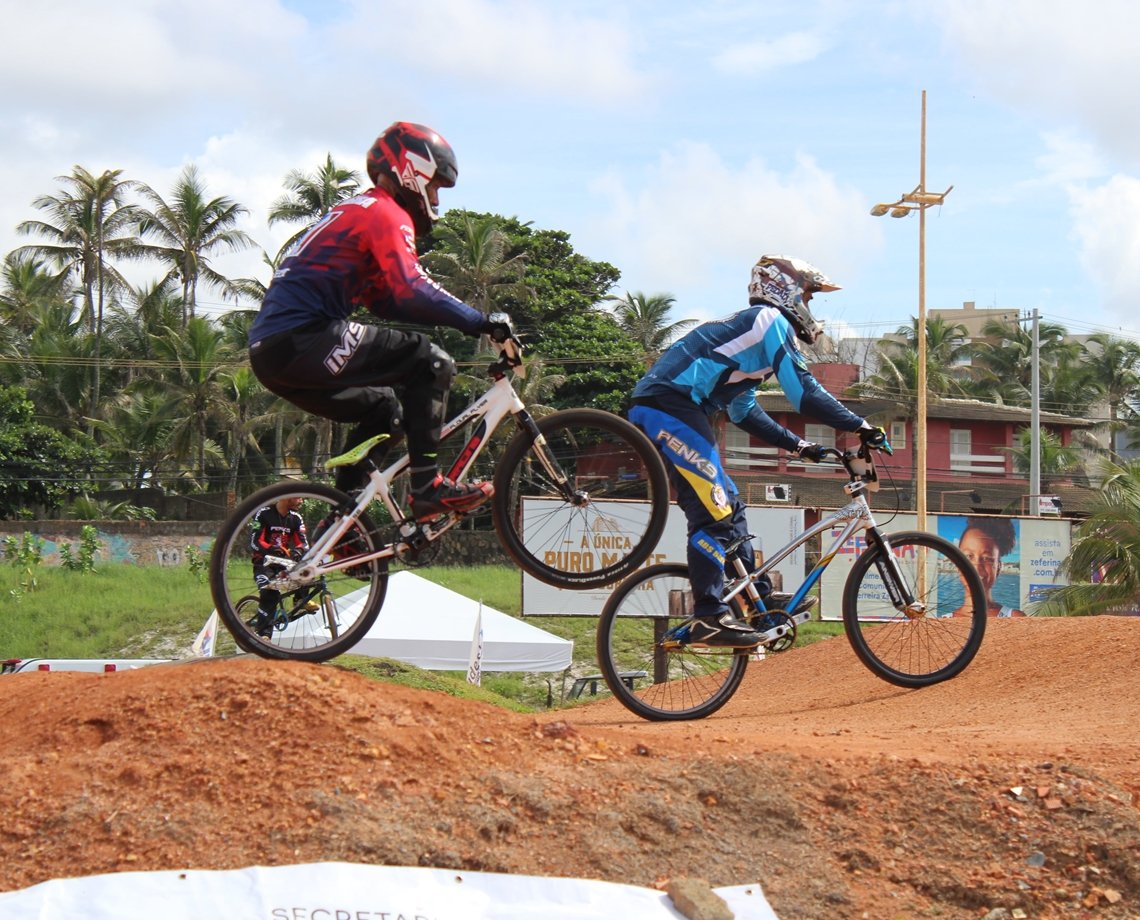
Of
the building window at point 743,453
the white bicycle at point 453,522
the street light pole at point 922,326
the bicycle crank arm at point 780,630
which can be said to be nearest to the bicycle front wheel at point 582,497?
the white bicycle at point 453,522

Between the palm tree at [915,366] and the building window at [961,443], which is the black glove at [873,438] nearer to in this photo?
the palm tree at [915,366]

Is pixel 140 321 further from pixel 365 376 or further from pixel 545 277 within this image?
pixel 365 376

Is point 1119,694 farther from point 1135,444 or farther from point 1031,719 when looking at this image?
point 1135,444

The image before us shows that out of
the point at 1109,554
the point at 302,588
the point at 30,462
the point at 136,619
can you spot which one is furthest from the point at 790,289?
the point at 30,462

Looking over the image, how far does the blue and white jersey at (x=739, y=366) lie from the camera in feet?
24.0

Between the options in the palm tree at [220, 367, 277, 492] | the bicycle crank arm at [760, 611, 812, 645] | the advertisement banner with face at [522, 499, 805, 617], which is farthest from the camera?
the palm tree at [220, 367, 277, 492]

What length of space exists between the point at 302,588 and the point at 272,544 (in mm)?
256

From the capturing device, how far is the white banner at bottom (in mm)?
3816

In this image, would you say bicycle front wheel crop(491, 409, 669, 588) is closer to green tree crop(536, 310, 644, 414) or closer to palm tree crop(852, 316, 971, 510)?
green tree crop(536, 310, 644, 414)

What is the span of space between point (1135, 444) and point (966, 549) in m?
34.0

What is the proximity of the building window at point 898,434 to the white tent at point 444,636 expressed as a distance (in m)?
34.2

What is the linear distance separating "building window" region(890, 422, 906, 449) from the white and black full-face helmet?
43528mm

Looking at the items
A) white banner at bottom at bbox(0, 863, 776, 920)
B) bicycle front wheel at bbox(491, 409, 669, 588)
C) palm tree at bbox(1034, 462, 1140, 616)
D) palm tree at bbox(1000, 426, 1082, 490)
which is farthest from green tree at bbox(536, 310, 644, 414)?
white banner at bottom at bbox(0, 863, 776, 920)

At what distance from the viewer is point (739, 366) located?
7.38 meters
